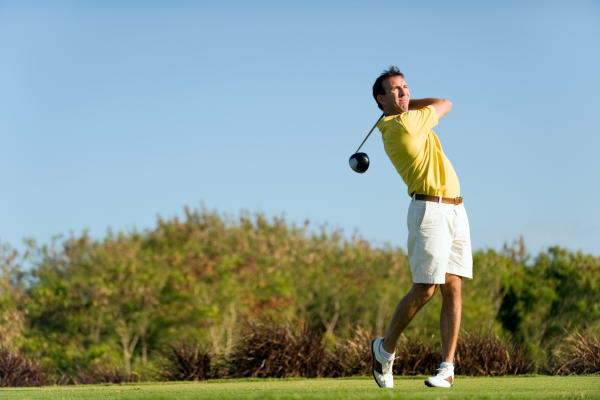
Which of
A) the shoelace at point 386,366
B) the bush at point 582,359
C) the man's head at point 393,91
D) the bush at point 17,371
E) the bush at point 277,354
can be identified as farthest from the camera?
the bush at point 17,371

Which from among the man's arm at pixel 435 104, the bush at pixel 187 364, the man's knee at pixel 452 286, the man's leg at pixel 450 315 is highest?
the man's arm at pixel 435 104

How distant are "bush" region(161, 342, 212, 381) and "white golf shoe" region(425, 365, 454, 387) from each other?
4.18 metres

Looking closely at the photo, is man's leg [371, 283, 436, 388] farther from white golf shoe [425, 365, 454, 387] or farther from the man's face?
the man's face

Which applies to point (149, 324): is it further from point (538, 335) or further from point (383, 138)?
point (383, 138)

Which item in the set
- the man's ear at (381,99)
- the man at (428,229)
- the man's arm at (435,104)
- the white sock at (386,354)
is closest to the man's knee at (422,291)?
the man at (428,229)

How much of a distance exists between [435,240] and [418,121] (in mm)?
881

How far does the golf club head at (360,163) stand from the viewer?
5.70 m

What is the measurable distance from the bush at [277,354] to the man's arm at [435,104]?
3.69 meters

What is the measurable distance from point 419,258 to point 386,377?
3.13 feet

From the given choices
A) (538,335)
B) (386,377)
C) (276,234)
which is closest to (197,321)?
(276,234)

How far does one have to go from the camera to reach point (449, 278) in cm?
511

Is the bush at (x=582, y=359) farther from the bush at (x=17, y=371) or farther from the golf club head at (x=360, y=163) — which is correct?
the bush at (x=17, y=371)

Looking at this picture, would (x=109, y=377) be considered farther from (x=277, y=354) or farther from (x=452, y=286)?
(x=452, y=286)

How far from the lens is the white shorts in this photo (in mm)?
4906
